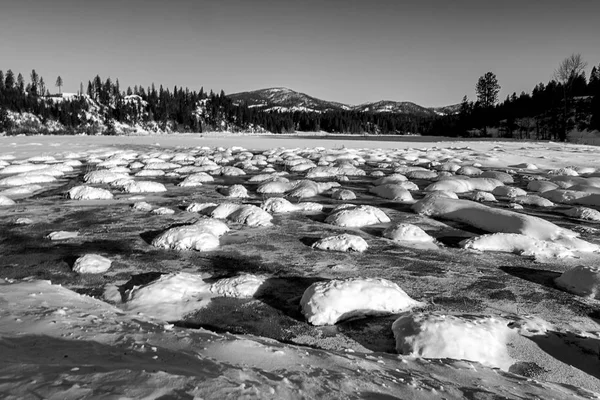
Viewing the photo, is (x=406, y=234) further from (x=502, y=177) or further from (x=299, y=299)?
(x=502, y=177)

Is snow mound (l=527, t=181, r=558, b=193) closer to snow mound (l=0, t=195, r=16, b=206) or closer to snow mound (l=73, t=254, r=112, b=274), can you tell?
snow mound (l=73, t=254, r=112, b=274)

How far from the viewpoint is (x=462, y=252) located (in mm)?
5117

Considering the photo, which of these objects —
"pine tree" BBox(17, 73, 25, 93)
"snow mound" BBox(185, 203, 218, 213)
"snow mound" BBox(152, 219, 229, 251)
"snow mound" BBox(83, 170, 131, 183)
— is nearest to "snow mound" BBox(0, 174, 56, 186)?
"snow mound" BBox(83, 170, 131, 183)

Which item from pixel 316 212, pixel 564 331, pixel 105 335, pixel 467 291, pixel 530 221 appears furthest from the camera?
pixel 316 212

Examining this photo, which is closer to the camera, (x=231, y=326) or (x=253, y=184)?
(x=231, y=326)

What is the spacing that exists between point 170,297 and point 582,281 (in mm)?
4277

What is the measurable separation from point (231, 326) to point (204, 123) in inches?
3575

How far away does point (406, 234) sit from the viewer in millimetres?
5656

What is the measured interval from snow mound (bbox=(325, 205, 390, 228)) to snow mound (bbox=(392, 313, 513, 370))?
3.35 m

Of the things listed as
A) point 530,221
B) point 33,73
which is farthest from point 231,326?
point 33,73

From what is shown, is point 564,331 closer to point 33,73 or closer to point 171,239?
point 171,239

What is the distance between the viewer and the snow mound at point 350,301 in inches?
134

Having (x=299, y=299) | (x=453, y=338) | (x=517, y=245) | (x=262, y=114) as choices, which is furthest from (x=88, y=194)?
(x=262, y=114)

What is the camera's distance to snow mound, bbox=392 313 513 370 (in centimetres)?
279
